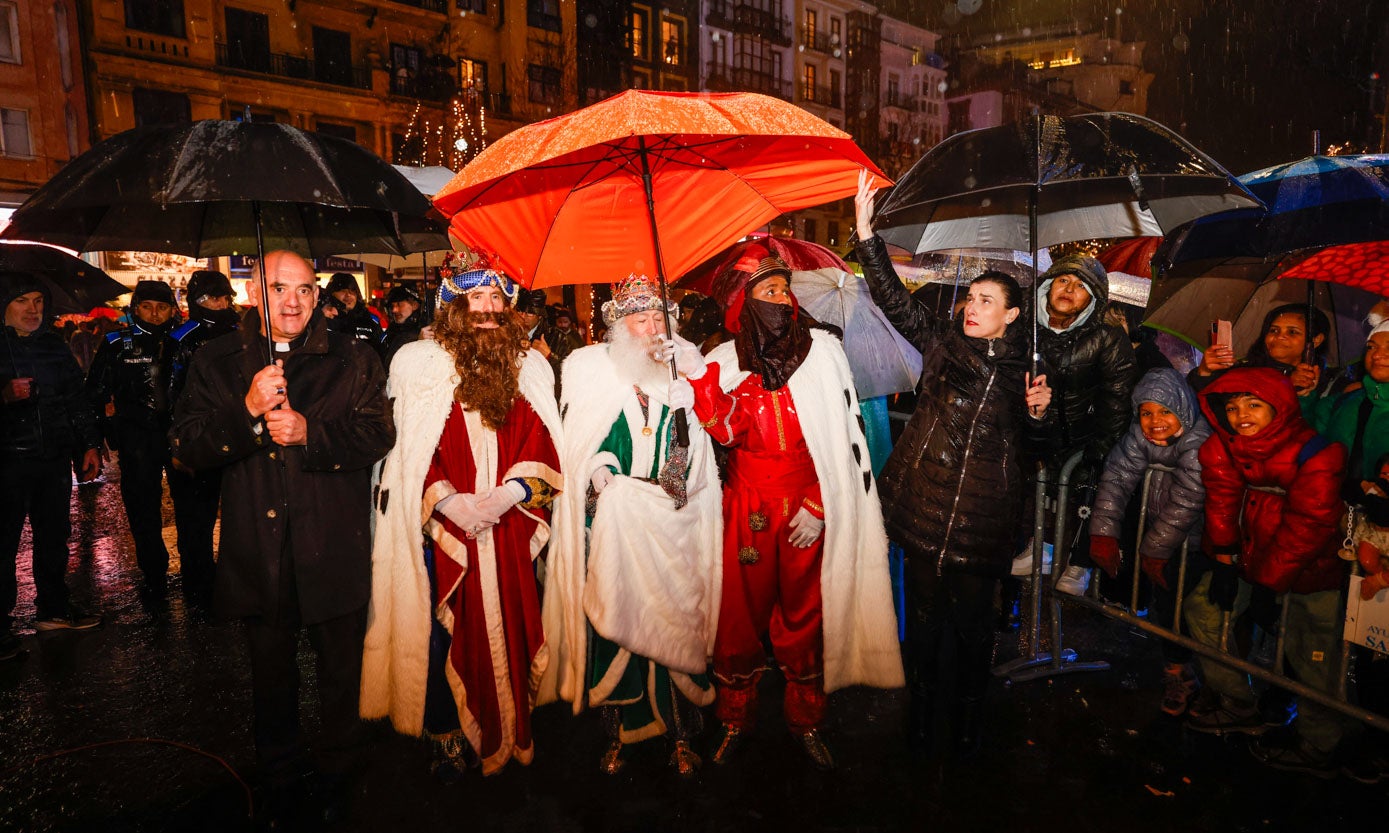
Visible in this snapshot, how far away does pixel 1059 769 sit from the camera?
3.64m

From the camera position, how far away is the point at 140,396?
5672mm

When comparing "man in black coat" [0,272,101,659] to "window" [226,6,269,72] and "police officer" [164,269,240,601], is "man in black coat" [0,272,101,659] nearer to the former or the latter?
"police officer" [164,269,240,601]

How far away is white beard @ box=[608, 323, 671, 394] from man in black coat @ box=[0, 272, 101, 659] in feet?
13.7

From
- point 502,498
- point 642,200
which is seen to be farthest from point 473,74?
point 502,498

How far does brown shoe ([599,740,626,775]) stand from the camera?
3641 mm

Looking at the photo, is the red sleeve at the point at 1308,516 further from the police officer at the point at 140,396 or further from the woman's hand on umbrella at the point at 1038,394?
the police officer at the point at 140,396

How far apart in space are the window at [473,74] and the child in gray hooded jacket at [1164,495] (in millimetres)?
32228

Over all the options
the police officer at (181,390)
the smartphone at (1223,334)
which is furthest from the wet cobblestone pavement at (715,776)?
the smartphone at (1223,334)

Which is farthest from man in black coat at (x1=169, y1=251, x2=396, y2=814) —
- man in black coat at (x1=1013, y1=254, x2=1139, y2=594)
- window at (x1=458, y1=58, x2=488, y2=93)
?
window at (x1=458, y1=58, x2=488, y2=93)

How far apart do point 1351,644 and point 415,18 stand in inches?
1339

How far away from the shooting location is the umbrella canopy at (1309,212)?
11.6ft

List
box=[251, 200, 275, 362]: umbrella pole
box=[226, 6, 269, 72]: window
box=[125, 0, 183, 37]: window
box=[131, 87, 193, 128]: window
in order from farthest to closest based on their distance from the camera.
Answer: box=[226, 6, 269, 72]: window → box=[131, 87, 193, 128]: window → box=[125, 0, 183, 37]: window → box=[251, 200, 275, 362]: umbrella pole

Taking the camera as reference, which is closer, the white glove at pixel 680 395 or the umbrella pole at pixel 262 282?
the umbrella pole at pixel 262 282

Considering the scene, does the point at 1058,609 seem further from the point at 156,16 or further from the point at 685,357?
the point at 156,16
